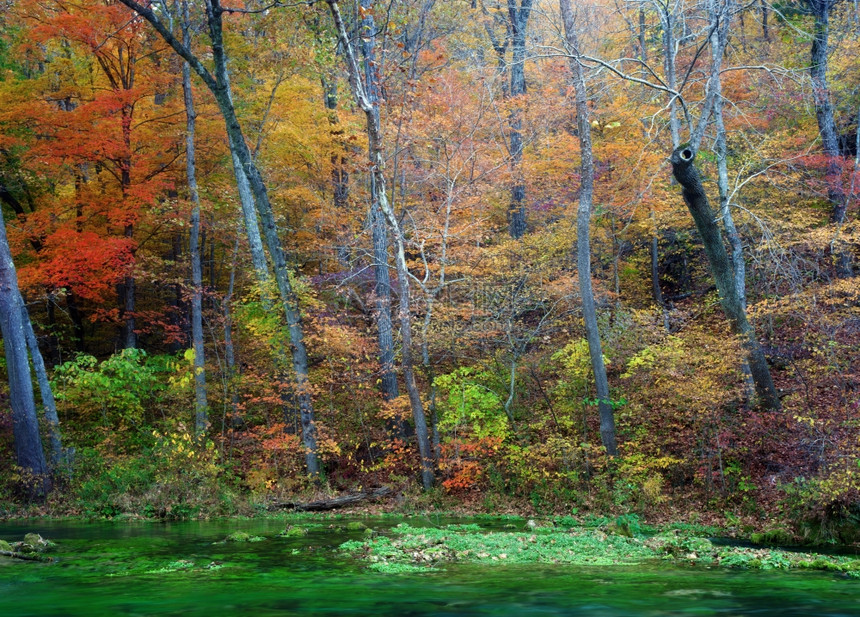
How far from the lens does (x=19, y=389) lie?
1502cm

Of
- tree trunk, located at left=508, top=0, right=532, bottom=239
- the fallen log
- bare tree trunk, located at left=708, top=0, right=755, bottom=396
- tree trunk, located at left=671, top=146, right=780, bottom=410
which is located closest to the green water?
the fallen log

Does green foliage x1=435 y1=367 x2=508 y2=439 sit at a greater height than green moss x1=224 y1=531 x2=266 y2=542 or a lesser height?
greater

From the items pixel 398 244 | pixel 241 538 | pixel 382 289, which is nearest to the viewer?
pixel 241 538

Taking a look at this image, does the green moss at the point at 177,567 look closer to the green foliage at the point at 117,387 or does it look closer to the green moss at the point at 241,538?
the green moss at the point at 241,538

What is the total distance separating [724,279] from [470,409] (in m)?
6.27

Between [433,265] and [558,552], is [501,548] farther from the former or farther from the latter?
[433,265]

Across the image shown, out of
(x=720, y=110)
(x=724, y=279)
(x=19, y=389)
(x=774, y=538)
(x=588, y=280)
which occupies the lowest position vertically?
(x=774, y=538)

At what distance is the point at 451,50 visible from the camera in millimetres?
24484

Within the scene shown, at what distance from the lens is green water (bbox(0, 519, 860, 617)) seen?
4.82 meters

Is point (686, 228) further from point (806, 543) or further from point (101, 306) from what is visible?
point (101, 306)

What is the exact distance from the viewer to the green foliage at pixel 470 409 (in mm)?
15633

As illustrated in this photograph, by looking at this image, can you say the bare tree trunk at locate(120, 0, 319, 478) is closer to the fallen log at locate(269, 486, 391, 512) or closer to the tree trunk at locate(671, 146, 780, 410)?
the fallen log at locate(269, 486, 391, 512)

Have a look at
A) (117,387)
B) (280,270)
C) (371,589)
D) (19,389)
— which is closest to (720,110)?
(280,270)

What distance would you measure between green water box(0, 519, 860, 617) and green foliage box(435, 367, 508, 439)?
7809mm
